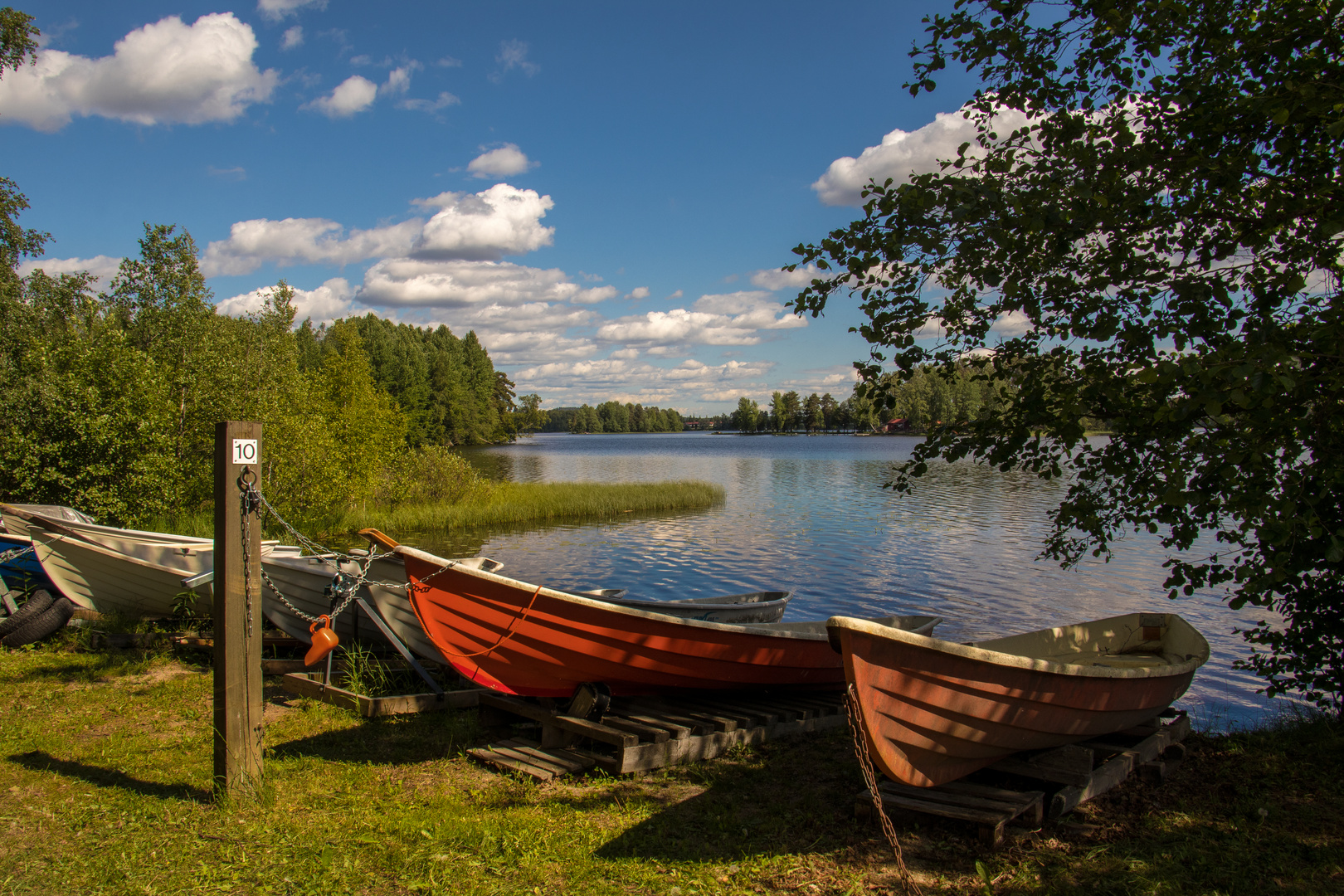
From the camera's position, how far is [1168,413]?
159 inches

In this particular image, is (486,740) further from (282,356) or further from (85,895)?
(282,356)

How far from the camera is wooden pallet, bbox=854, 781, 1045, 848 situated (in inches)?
169

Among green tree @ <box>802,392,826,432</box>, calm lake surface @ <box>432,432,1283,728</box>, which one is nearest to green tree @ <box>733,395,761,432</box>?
green tree @ <box>802,392,826,432</box>

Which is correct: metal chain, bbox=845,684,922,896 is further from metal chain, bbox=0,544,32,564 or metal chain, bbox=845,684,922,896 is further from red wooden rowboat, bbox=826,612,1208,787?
metal chain, bbox=0,544,32,564

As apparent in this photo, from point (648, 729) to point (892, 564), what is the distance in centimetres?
1342

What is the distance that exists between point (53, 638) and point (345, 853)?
6.81 meters

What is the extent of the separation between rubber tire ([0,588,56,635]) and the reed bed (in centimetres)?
1199

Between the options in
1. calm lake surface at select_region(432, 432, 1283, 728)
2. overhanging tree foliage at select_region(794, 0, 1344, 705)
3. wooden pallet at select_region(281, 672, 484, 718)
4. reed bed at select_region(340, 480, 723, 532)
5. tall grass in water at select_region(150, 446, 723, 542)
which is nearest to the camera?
overhanging tree foliage at select_region(794, 0, 1344, 705)

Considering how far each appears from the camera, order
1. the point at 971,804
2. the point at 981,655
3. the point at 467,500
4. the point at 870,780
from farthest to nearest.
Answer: the point at 467,500, the point at 971,804, the point at 981,655, the point at 870,780

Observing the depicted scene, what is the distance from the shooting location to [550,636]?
570 centimetres

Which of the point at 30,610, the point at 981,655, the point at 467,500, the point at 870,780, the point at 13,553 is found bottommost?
the point at 467,500

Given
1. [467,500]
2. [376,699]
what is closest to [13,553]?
[376,699]

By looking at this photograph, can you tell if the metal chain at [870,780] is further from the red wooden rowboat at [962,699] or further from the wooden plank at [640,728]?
the wooden plank at [640,728]

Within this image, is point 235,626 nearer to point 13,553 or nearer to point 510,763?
point 510,763
